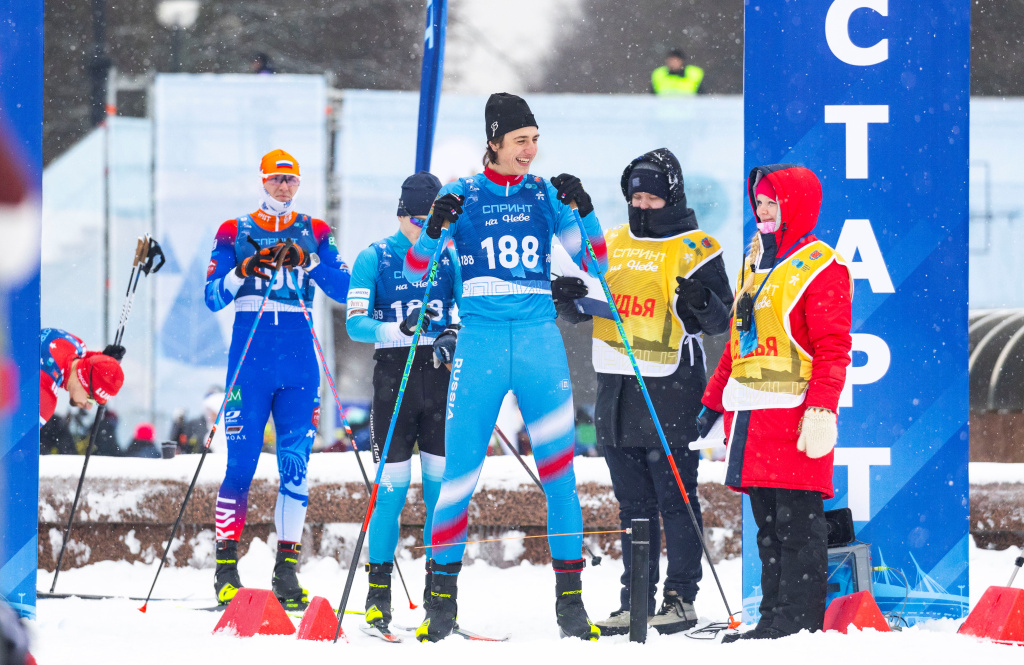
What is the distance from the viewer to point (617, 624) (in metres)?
4.04

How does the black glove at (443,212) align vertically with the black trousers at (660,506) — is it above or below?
above

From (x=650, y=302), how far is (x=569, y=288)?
37 cm

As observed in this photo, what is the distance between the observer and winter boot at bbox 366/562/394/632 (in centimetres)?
416

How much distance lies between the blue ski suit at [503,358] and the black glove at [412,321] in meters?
0.51

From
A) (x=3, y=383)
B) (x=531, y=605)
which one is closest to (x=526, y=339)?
(x=531, y=605)

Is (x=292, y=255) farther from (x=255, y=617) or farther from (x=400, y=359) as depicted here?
(x=255, y=617)

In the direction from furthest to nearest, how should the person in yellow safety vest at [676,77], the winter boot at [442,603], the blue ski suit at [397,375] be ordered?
the person in yellow safety vest at [676,77]
the blue ski suit at [397,375]
the winter boot at [442,603]

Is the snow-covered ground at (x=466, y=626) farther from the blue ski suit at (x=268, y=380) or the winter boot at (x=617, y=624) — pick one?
the blue ski suit at (x=268, y=380)

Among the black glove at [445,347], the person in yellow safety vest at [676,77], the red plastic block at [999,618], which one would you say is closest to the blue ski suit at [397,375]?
the black glove at [445,347]

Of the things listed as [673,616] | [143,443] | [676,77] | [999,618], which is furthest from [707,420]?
[676,77]

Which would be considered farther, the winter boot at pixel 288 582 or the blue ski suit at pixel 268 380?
the blue ski suit at pixel 268 380

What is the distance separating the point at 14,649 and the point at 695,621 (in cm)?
321

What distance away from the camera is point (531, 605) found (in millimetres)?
5051

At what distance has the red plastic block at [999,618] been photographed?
11.6 feet
